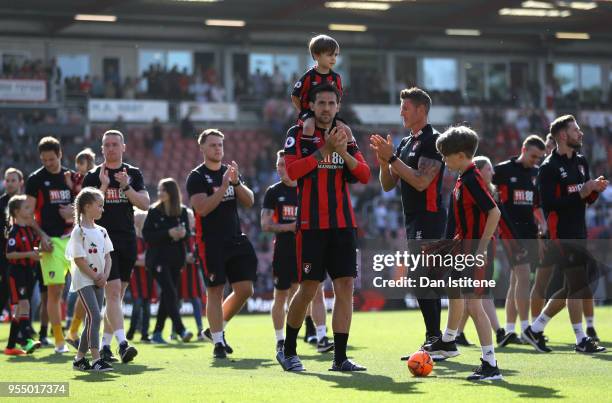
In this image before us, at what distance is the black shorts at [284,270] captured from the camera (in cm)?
1197

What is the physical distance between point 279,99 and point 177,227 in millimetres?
22741

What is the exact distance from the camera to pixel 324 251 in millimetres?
9055

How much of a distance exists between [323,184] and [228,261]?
2607 millimetres

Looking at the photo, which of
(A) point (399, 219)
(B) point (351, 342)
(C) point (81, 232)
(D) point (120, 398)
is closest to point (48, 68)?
(A) point (399, 219)

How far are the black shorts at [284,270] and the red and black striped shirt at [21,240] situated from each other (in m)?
3.20

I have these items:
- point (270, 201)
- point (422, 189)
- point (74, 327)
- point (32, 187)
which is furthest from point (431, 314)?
point (32, 187)

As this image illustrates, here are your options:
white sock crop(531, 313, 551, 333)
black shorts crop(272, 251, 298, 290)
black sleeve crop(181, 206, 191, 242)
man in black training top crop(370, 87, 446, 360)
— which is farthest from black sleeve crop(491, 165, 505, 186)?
black sleeve crop(181, 206, 191, 242)

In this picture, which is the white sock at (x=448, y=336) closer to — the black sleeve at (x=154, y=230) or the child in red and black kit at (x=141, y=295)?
the black sleeve at (x=154, y=230)

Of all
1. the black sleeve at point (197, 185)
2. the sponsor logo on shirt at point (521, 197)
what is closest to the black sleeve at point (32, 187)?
the black sleeve at point (197, 185)

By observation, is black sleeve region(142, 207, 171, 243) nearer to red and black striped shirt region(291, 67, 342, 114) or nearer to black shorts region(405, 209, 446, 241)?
black shorts region(405, 209, 446, 241)

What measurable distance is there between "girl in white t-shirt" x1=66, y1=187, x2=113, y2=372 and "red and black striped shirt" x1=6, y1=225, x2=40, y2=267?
3526 millimetres

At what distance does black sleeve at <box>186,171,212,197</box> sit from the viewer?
1106 cm

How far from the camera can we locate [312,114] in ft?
29.7

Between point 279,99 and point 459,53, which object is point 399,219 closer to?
point 279,99
